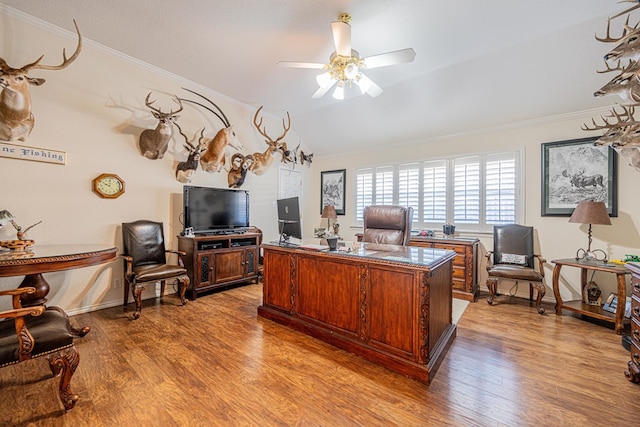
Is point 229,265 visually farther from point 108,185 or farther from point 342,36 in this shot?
point 342,36

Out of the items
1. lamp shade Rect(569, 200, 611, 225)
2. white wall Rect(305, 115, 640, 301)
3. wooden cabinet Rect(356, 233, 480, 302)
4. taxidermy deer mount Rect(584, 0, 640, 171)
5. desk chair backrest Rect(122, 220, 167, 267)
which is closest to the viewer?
taxidermy deer mount Rect(584, 0, 640, 171)

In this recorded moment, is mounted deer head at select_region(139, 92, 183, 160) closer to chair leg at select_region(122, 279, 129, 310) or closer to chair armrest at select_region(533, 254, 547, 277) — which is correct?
chair leg at select_region(122, 279, 129, 310)

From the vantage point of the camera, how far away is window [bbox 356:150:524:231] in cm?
408

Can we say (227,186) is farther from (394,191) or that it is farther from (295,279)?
(394,191)

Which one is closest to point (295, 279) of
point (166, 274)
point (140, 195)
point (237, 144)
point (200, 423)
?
point (200, 423)

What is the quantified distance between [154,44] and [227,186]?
228cm

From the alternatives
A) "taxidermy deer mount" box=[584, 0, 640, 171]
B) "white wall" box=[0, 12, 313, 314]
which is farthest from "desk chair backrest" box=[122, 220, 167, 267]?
"taxidermy deer mount" box=[584, 0, 640, 171]

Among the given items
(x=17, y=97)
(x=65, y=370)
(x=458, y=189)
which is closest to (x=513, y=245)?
(x=458, y=189)

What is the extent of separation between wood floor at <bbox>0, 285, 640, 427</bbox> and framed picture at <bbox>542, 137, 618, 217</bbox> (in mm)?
1622

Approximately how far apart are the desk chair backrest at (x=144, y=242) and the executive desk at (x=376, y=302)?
1923 mm

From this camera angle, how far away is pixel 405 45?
10.1ft

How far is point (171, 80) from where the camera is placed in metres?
4.02

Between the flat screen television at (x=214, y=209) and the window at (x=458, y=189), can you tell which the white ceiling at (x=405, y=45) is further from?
the flat screen television at (x=214, y=209)

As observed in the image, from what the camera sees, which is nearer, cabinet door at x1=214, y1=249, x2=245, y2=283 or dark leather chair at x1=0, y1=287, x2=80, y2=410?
dark leather chair at x1=0, y1=287, x2=80, y2=410
